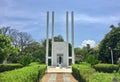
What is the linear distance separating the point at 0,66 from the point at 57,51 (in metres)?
14.2

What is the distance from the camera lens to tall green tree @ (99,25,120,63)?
3747 cm

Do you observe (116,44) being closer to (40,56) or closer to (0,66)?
(40,56)

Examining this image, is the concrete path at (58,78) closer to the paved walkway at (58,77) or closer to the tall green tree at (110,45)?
the paved walkway at (58,77)

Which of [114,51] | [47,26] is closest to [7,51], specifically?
[47,26]

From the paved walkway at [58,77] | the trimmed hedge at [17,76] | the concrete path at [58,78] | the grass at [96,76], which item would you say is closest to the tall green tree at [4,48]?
the paved walkway at [58,77]

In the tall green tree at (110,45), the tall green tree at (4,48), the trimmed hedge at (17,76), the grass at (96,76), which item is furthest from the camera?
the tall green tree at (110,45)

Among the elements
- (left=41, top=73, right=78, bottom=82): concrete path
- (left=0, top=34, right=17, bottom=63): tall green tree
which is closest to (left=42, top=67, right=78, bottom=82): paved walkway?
(left=41, top=73, right=78, bottom=82): concrete path

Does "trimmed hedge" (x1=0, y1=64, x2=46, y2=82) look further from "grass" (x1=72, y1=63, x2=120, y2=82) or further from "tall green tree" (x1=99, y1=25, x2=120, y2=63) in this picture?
"tall green tree" (x1=99, y1=25, x2=120, y2=63)

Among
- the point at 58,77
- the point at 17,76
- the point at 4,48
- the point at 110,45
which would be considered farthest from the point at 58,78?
the point at 110,45

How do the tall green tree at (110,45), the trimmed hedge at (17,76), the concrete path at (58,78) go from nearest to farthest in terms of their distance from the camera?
the trimmed hedge at (17,76) → the concrete path at (58,78) → the tall green tree at (110,45)

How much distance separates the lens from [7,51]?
1030 inches

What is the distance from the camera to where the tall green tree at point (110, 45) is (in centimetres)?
3747

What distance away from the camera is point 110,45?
3809cm

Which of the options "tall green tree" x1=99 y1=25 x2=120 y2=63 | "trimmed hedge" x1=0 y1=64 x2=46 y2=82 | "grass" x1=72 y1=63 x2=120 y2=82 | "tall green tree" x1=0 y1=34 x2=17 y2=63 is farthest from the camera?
"tall green tree" x1=99 y1=25 x2=120 y2=63
